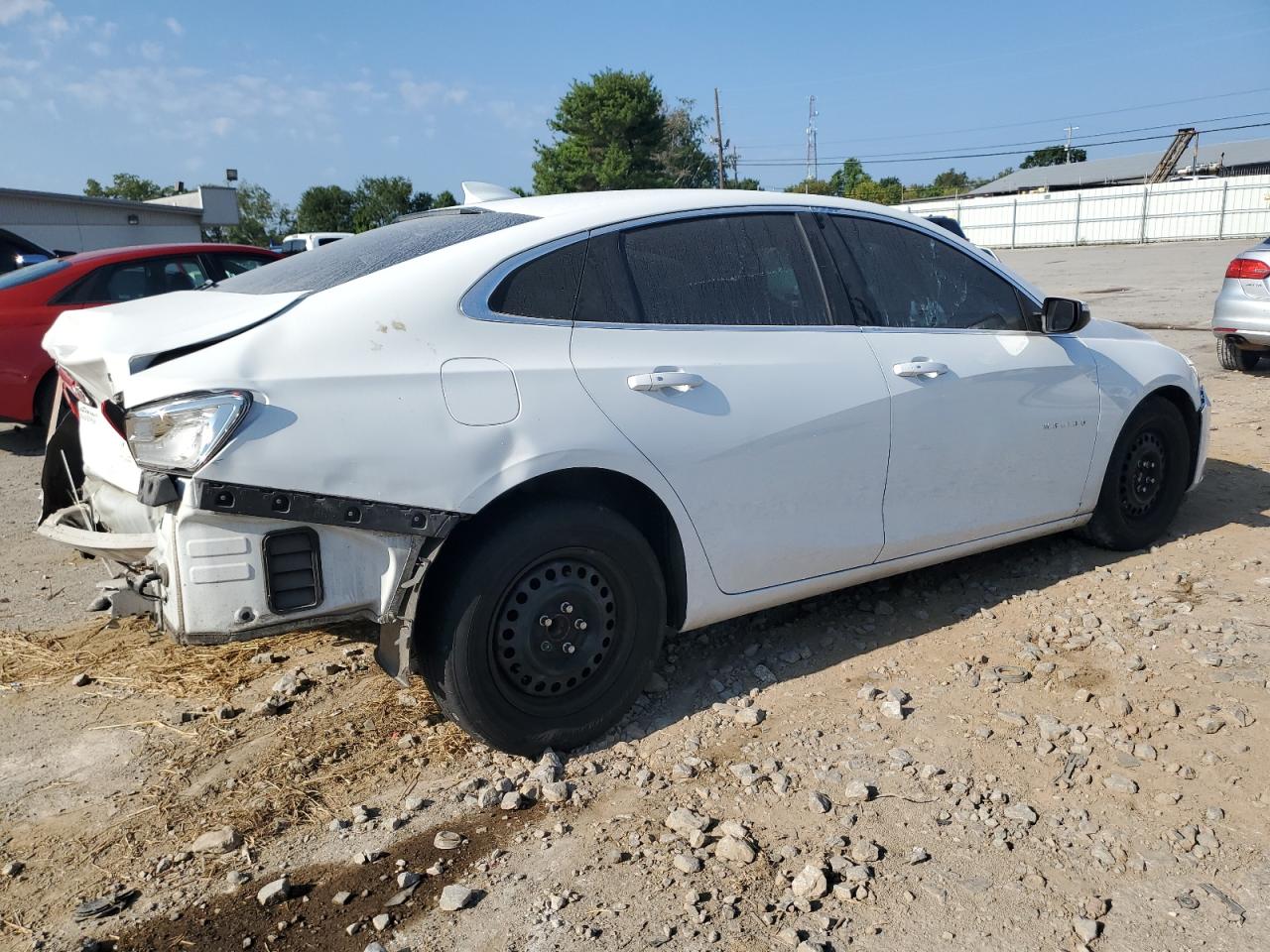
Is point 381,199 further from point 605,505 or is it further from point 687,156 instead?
point 605,505

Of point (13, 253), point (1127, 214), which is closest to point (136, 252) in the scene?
point (13, 253)

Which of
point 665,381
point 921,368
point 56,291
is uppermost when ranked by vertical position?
point 56,291

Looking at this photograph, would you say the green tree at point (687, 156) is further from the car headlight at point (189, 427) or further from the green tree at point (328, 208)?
the car headlight at point (189, 427)

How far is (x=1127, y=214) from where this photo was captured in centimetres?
4106

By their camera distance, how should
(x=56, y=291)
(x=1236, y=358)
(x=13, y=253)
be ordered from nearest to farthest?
→ (x=56, y=291)
(x=1236, y=358)
(x=13, y=253)

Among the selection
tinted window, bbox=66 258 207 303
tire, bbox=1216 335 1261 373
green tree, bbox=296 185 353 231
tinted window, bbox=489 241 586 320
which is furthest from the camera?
green tree, bbox=296 185 353 231

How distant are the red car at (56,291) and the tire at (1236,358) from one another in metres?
9.50

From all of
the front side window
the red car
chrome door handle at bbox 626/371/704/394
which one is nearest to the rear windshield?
the front side window

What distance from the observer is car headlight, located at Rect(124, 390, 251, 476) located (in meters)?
2.69

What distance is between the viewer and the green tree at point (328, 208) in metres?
66.9

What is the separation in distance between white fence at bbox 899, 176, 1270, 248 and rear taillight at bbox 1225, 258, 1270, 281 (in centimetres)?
3136

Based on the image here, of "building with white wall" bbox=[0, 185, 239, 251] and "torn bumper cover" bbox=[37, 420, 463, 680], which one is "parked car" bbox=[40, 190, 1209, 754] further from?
"building with white wall" bbox=[0, 185, 239, 251]

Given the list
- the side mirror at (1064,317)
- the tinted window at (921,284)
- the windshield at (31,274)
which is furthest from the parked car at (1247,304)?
the windshield at (31,274)

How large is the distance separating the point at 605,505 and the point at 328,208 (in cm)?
6916
